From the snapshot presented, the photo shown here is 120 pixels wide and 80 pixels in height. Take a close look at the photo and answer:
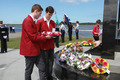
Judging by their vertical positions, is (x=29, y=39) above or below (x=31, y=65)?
above

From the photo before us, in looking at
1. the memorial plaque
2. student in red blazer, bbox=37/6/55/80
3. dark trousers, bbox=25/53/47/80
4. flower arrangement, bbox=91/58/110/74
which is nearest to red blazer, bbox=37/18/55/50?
student in red blazer, bbox=37/6/55/80

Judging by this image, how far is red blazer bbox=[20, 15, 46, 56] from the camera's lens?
2150mm

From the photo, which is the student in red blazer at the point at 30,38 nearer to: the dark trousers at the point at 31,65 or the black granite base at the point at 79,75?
the dark trousers at the point at 31,65

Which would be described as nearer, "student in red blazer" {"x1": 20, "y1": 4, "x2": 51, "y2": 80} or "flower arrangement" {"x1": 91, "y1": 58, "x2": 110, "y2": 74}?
"student in red blazer" {"x1": 20, "y1": 4, "x2": 51, "y2": 80}

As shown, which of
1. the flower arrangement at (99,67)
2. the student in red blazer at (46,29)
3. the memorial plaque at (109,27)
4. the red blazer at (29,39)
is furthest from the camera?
the memorial plaque at (109,27)

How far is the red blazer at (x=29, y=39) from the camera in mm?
2150

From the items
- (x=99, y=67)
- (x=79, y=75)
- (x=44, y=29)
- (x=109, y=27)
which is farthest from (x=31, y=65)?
(x=109, y=27)

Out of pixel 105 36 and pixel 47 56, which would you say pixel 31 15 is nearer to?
pixel 47 56

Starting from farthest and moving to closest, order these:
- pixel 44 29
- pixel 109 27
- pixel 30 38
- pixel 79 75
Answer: pixel 109 27 < pixel 44 29 < pixel 79 75 < pixel 30 38

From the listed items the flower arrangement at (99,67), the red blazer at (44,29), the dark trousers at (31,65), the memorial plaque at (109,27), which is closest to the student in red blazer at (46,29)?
the red blazer at (44,29)

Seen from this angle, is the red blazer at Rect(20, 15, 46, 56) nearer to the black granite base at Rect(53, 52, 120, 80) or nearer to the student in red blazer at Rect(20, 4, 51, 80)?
the student in red blazer at Rect(20, 4, 51, 80)

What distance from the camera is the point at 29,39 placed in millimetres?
2234

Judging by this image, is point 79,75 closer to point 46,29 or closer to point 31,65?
point 31,65

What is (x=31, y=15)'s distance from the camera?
2246 millimetres
